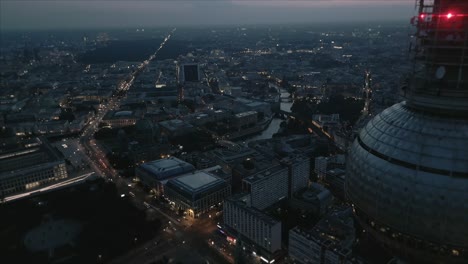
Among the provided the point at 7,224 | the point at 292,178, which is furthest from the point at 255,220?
the point at 7,224

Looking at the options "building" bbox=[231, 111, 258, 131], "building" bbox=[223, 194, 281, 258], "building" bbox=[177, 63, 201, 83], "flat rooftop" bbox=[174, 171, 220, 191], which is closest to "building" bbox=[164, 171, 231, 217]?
"flat rooftop" bbox=[174, 171, 220, 191]

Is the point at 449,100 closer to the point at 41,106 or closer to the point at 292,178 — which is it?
the point at 292,178

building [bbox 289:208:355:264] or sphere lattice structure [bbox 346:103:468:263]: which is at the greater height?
sphere lattice structure [bbox 346:103:468:263]

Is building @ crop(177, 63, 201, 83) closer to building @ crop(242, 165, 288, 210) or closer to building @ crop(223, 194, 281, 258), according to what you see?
building @ crop(242, 165, 288, 210)

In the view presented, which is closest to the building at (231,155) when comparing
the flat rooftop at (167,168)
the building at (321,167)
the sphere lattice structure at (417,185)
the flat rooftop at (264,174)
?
the flat rooftop at (167,168)

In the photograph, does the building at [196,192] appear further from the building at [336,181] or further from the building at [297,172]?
the building at [336,181]

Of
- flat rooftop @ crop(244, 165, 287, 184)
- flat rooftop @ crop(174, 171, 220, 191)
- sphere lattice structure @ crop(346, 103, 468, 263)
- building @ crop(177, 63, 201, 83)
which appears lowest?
flat rooftop @ crop(174, 171, 220, 191)

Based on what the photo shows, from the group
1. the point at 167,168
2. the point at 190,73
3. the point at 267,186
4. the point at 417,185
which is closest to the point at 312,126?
A: the point at 267,186
